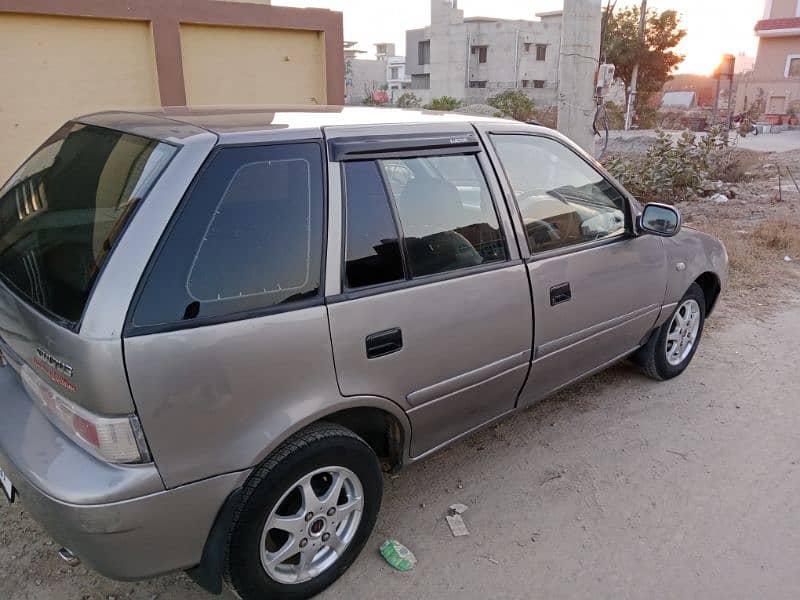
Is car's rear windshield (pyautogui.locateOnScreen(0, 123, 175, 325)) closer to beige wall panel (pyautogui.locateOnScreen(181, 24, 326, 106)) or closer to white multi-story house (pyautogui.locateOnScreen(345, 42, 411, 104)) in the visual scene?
beige wall panel (pyautogui.locateOnScreen(181, 24, 326, 106))

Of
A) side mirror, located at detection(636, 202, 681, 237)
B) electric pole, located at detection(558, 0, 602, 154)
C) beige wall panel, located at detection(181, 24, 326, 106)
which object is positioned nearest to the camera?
side mirror, located at detection(636, 202, 681, 237)

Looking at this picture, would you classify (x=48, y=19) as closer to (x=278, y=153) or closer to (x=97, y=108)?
(x=97, y=108)

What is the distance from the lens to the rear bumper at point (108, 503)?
72.9 inches

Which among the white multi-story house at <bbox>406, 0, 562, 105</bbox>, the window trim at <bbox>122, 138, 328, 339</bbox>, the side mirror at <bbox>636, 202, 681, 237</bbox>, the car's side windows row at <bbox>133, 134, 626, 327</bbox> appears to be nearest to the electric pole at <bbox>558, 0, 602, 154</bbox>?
the side mirror at <bbox>636, 202, 681, 237</bbox>

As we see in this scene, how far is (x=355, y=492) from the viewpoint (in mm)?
2502

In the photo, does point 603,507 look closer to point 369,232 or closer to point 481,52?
point 369,232

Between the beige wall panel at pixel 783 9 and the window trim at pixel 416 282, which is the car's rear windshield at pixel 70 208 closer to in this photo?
the window trim at pixel 416 282

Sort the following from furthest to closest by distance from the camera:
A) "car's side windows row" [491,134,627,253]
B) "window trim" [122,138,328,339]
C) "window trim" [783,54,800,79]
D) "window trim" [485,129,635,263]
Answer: "window trim" [783,54,800,79] < "car's side windows row" [491,134,627,253] < "window trim" [485,129,635,263] < "window trim" [122,138,328,339]

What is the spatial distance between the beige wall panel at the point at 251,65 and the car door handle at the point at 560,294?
4.92 meters

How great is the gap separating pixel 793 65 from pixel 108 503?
42.0 meters

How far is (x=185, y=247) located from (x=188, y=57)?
5272 mm

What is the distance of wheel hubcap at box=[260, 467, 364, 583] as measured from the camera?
228cm

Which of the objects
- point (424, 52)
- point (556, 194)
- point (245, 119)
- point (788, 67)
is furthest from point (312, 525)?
point (424, 52)

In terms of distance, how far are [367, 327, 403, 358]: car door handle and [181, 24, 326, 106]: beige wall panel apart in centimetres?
511
